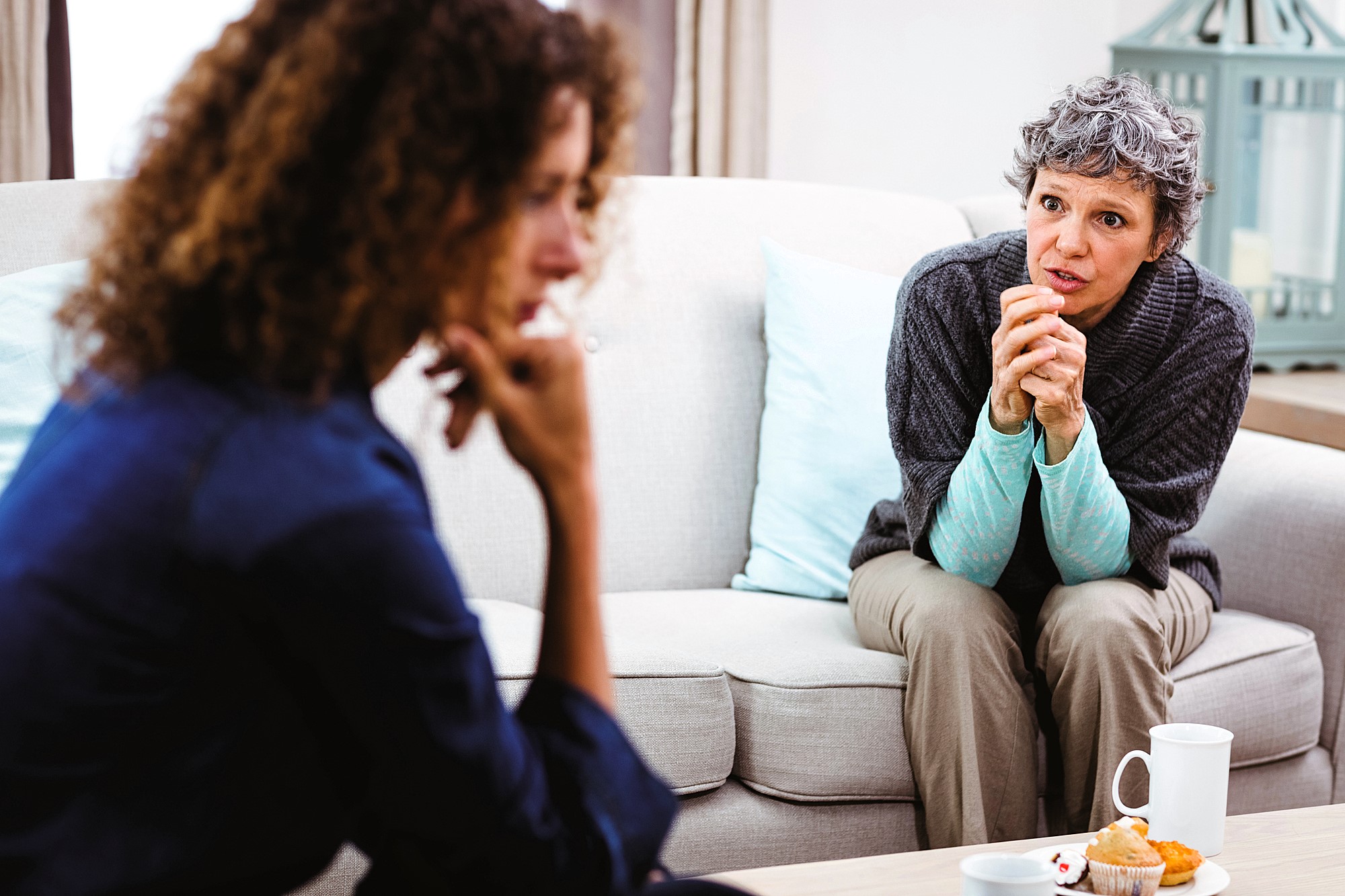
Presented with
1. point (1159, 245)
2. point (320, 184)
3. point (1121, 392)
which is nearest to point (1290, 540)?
point (1121, 392)

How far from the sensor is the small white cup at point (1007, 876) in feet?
3.45

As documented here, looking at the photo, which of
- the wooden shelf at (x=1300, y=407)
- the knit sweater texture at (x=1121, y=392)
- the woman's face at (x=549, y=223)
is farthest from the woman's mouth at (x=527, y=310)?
the wooden shelf at (x=1300, y=407)

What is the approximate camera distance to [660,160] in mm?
3016

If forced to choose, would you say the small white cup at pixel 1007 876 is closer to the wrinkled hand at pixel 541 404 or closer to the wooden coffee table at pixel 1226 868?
the wooden coffee table at pixel 1226 868

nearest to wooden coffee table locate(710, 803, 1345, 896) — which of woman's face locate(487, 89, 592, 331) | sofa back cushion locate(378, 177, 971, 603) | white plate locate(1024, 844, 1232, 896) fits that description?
white plate locate(1024, 844, 1232, 896)

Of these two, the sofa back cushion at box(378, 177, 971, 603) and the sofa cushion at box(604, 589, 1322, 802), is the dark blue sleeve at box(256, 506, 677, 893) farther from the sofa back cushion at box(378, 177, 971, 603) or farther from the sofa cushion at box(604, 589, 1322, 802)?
the sofa back cushion at box(378, 177, 971, 603)

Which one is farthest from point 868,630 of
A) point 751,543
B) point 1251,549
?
point 1251,549

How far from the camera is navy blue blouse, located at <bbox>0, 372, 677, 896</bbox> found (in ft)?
2.19

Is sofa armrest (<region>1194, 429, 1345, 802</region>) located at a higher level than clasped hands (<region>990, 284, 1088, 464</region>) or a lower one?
lower

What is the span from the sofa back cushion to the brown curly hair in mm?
1251

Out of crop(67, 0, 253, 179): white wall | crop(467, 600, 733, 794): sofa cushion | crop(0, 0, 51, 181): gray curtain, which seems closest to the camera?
crop(467, 600, 733, 794): sofa cushion

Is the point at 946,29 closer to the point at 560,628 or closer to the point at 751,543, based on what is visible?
the point at 751,543

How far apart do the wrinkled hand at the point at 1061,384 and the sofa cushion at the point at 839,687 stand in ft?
1.15

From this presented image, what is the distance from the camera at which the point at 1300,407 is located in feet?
8.89
